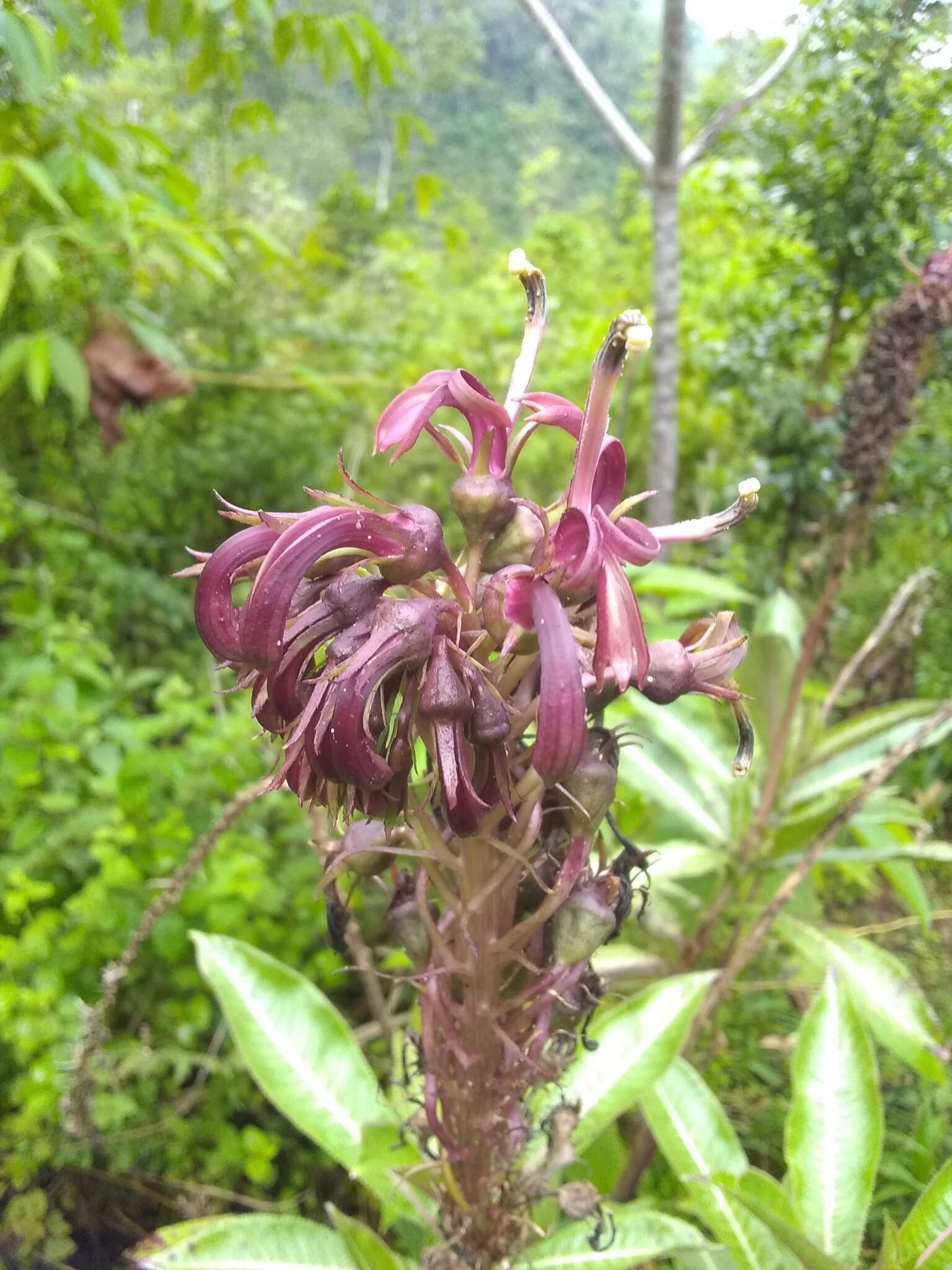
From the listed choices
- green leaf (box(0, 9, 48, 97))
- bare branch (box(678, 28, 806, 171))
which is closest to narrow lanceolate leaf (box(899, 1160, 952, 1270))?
green leaf (box(0, 9, 48, 97))

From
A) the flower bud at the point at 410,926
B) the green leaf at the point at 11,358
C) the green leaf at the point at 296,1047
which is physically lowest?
the green leaf at the point at 296,1047

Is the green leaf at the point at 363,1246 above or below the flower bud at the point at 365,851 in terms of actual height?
below

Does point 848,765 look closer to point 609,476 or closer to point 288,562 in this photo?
point 609,476

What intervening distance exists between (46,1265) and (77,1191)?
0.42 ft

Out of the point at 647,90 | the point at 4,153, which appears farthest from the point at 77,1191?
the point at 647,90

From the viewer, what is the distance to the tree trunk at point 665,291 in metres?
2.61

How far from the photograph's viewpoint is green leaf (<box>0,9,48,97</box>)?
126 cm

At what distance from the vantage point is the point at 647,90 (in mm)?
5559

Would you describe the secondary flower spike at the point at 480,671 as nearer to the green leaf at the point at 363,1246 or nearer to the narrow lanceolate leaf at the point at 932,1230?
the green leaf at the point at 363,1246

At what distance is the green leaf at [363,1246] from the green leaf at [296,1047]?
0.11m

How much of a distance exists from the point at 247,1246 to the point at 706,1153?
0.63m

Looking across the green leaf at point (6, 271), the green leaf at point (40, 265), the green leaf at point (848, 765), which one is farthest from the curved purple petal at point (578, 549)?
the green leaf at point (6, 271)

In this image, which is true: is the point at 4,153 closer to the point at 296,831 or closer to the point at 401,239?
the point at 296,831

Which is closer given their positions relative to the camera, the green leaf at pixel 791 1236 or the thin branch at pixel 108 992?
the green leaf at pixel 791 1236
